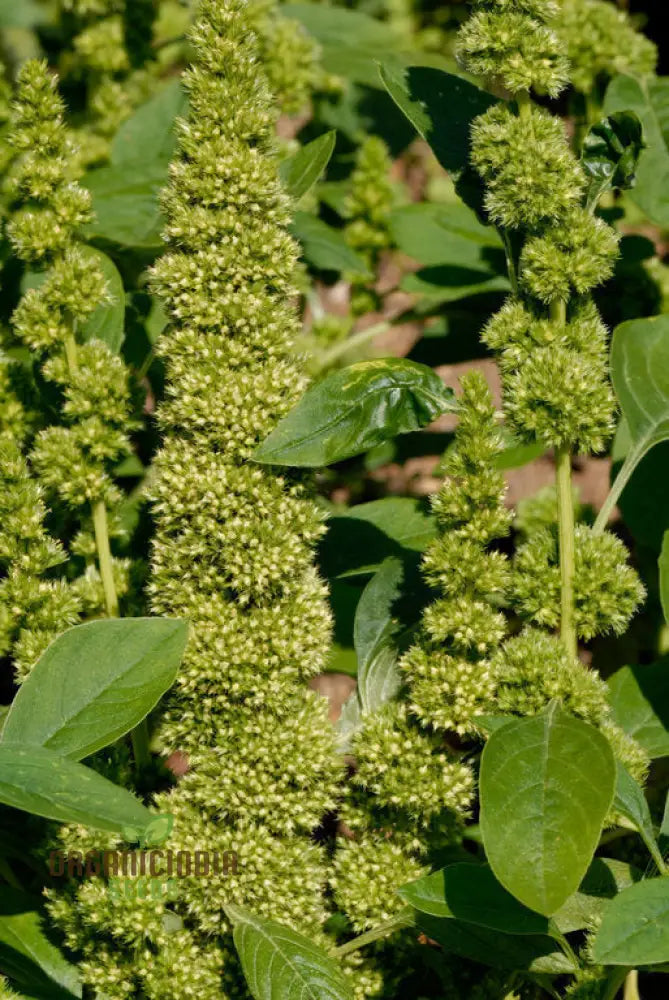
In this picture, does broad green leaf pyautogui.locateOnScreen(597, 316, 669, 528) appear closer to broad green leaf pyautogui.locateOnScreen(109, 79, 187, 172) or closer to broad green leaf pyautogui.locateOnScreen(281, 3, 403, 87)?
broad green leaf pyautogui.locateOnScreen(109, 79, 187, 172)

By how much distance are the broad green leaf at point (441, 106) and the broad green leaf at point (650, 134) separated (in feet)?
1.94

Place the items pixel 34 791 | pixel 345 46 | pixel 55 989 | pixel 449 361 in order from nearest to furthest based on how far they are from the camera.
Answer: pixel 34 791 < pixel 55 989 < pixel 449 361 < pixel 345 46

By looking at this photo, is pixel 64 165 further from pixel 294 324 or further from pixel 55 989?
pixel 55 989

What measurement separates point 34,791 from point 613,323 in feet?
8.61

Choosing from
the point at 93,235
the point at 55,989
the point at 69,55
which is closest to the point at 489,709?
the point at 55,989

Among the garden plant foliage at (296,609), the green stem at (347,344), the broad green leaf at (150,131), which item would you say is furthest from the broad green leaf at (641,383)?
the broad green leaf at (150,131)

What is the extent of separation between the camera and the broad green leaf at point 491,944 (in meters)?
2.19

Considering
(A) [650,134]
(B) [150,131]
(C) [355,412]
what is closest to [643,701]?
(C) [355,412]

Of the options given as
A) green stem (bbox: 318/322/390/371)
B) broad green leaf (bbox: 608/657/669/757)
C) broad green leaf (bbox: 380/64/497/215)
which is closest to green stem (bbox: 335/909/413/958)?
broad green leaf (bbox: 608/657/669/757)

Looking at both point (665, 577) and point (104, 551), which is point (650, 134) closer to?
point (665, 577)

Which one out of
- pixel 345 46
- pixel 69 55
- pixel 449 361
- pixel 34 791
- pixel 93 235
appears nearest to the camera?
pixel 34 791

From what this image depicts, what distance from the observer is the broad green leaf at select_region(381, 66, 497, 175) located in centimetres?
263

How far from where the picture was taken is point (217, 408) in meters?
2.30

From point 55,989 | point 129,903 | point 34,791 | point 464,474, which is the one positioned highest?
point 464,474
